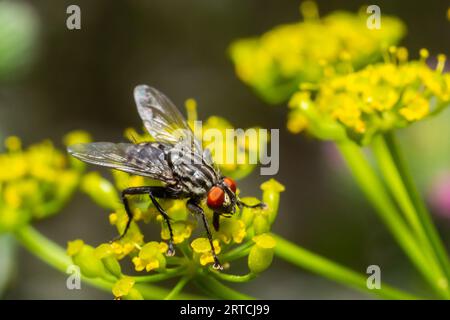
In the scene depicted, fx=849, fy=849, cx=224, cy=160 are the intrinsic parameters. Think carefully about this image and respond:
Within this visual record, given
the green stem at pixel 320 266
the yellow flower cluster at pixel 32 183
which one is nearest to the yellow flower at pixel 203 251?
the green stem at pixel 320 266

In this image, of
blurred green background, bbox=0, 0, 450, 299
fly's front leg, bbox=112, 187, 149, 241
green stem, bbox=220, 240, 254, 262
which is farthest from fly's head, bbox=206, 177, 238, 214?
blurred green background, bbox=0, 0, 450, 299

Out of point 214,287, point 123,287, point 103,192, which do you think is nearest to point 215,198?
point 214,287

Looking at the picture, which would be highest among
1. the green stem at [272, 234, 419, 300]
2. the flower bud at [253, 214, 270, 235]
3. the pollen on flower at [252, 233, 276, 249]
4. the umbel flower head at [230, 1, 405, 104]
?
the umbel flower head at [230, 1, 405, 104]

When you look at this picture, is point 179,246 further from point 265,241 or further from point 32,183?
point 32,183

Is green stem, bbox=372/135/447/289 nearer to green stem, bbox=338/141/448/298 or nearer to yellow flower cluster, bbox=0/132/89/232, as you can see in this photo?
green stem, bbox=338/141/448/298

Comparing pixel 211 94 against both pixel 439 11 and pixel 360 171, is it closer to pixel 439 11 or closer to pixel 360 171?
pixel 439 11

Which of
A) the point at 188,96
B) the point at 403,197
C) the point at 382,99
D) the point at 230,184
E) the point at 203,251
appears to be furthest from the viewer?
the point at 188,96
